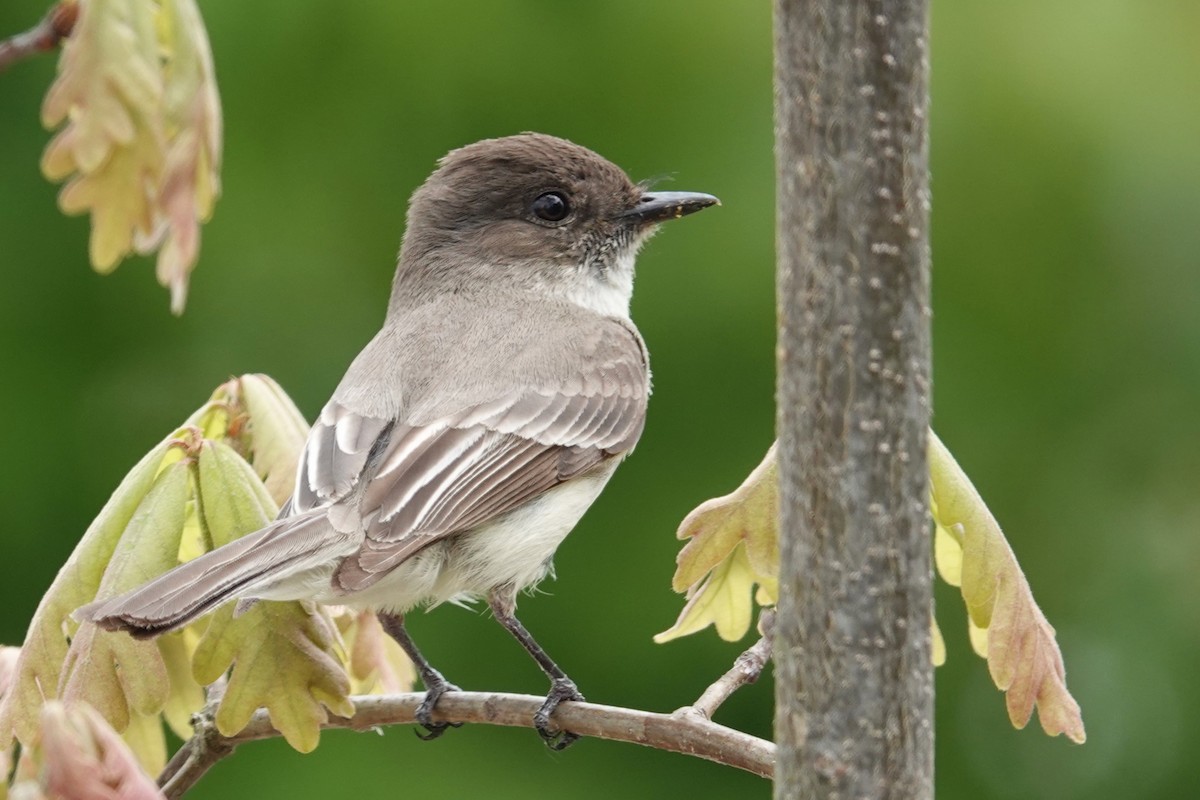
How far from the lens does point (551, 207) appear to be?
4.59 m

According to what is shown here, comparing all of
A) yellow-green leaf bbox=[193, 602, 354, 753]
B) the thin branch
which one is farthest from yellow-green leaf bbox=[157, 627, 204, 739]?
yellow-green leaf bbox=[193, 602, 354, 753]

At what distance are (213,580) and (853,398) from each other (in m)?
1.27

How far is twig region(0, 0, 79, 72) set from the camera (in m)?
1.55

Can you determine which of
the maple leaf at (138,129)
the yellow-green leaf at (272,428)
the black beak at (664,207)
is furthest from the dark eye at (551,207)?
the maple leaf at (138,129)

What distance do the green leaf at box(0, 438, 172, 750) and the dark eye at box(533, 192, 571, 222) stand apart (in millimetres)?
2068

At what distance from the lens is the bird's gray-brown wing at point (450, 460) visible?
10.8 ft

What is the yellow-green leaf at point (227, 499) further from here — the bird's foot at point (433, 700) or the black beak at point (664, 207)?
the black beak at point (664, 207)

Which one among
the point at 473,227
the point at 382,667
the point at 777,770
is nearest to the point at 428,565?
the point at 382,667

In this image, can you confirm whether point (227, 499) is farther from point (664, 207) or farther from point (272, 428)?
point (664, 207)

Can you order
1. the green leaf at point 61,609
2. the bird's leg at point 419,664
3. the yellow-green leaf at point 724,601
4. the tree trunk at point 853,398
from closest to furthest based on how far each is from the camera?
the tree trunk at point 853,398
the green leaf at point 61,609
the yellow-green leaf at point 724,601
the bird's leg at point 419,664

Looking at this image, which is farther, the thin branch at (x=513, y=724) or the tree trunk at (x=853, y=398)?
the thin branch at (x=513, y=724)

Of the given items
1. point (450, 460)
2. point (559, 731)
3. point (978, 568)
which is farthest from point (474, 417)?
point (978, 568)

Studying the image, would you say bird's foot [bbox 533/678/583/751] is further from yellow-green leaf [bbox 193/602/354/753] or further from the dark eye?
the dark eye

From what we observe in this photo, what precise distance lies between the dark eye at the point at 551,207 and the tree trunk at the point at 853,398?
289 centimetres
